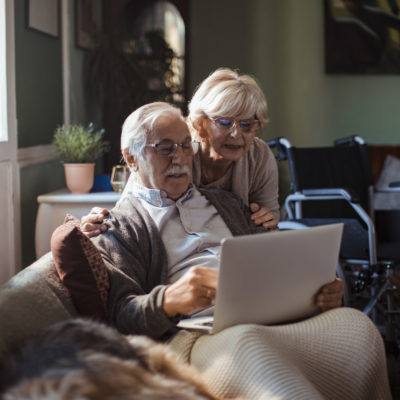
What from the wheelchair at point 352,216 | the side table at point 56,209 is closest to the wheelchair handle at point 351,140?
the wheelchair at point 352,216

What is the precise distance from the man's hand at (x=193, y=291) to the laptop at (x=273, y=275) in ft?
0.22

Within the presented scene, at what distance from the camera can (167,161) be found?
6.10 ft

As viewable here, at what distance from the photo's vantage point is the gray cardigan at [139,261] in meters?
1.51

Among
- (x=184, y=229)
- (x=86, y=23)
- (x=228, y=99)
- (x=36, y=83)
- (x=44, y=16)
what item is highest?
(x=86, y=23)

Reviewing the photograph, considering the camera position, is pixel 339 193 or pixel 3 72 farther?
pixel 339 193

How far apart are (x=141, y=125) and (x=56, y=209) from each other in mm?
1330

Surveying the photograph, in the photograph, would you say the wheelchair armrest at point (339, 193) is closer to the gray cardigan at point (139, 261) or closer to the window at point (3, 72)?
the gray cardigan at point (139, 261)

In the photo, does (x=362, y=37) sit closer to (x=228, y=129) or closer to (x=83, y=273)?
(x=228, y=129)

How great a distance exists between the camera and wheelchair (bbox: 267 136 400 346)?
2924 mm

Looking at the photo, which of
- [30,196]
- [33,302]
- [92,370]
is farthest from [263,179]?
[92,370]

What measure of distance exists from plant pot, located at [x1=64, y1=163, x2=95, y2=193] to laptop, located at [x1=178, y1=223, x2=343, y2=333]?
5.72 feet

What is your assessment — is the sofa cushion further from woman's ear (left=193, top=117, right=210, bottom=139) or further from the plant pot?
the plant pot

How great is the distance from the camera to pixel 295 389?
49.0 inches

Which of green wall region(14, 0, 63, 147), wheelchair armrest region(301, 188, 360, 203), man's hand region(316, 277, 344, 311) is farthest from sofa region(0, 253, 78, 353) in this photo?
wheelchair armrest region(301, 188, 360, 203)
